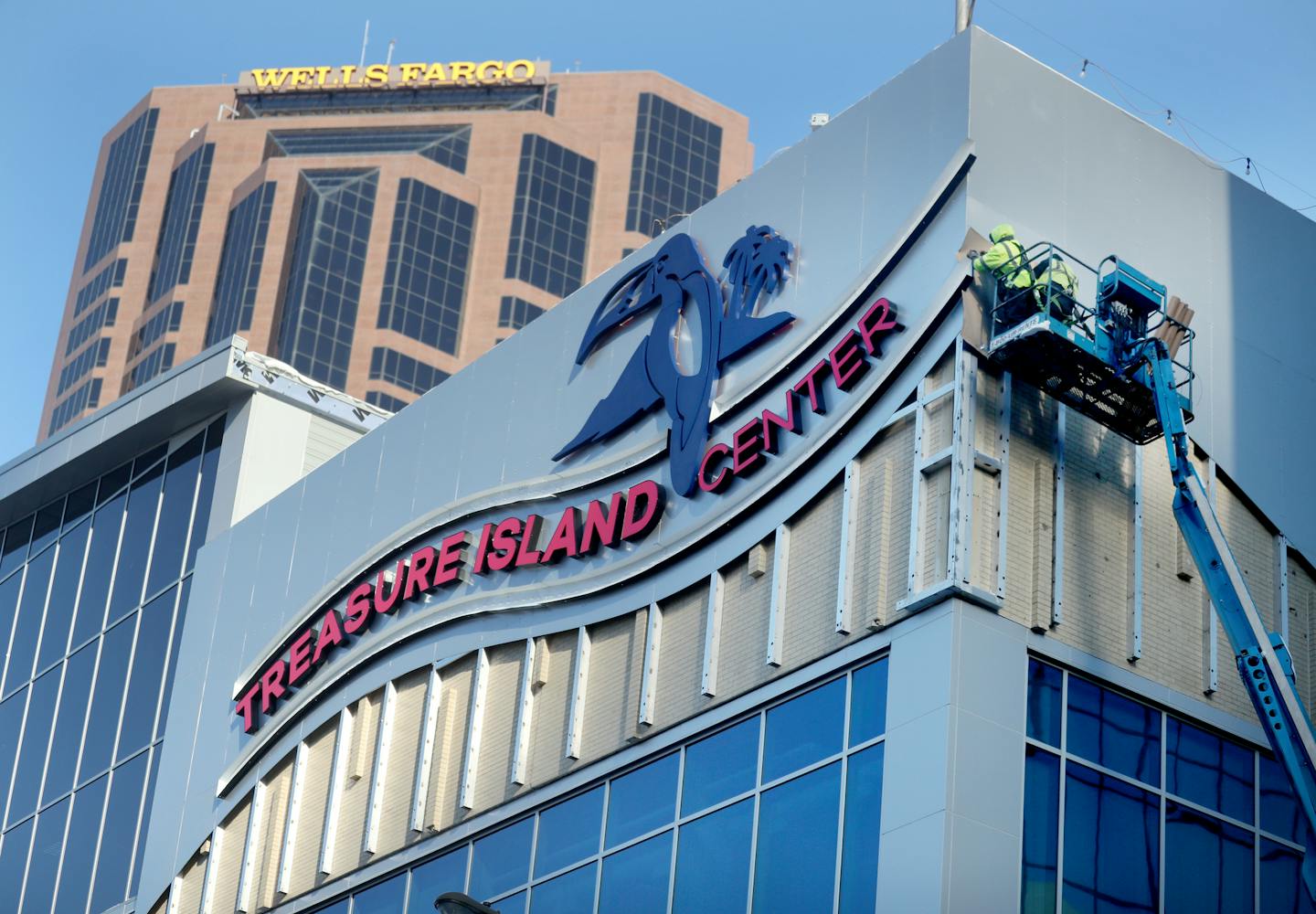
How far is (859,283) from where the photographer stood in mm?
29703

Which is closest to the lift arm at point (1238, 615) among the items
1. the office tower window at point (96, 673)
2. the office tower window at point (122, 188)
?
the office tower window at point (96, 673)

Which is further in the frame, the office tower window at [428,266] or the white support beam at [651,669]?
the office tower window at [428,266]

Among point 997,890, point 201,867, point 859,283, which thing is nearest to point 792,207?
point 859,283

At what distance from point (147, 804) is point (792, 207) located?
67.3ft

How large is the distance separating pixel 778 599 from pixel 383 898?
1066 cm

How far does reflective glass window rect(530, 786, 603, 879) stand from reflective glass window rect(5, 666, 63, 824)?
19.5 meters

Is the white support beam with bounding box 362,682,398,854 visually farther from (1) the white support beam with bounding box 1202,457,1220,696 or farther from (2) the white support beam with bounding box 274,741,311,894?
(1) the white support beam with bounding box 1202,457,1220,696

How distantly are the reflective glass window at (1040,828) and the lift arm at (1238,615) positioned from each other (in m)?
2.85

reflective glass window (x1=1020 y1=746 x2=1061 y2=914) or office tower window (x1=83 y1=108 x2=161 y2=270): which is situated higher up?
office tower window (x1=83 y1=108 x2=161 y2=270)

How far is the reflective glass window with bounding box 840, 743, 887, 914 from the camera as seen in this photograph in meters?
Result: 26.0

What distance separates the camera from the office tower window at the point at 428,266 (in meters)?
132

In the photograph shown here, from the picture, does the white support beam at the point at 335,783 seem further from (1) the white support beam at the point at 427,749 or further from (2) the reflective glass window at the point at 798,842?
(2) the reflective glass window at the point at 798,842

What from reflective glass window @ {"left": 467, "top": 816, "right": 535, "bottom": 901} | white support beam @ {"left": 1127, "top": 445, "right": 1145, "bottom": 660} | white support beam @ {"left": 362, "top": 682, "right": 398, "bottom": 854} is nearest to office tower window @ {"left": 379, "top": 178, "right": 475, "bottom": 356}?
white support beam @ {"left": 362, "top": 682, "right": 398, "bottom": 854}

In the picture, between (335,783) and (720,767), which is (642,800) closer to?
(720,767)
